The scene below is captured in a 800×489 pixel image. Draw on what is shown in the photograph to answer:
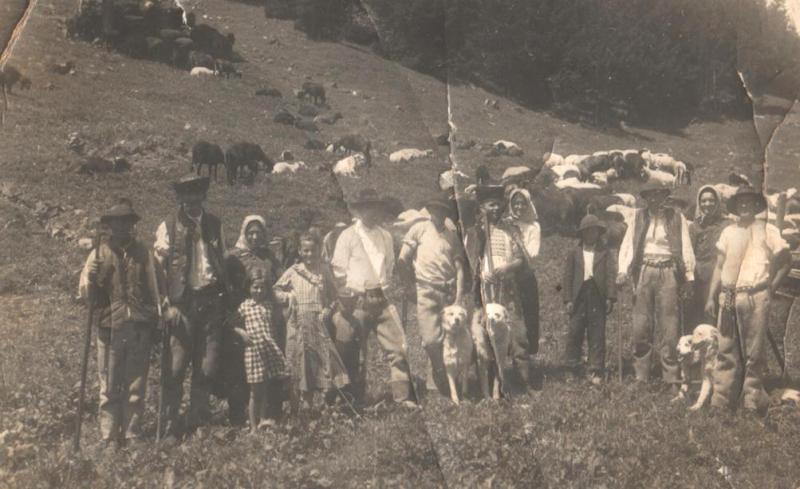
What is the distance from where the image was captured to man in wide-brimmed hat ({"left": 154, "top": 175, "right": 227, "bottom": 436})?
3.62 meters

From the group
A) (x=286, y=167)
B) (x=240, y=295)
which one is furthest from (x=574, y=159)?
(x=240, y=295)

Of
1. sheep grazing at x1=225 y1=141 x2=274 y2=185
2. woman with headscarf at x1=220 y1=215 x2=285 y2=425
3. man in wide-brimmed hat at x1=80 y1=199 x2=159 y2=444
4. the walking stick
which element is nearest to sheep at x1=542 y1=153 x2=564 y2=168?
sheep grazing at x1=225 y1=141 x2=274 y2=185

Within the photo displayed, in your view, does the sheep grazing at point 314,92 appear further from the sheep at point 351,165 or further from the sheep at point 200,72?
the sheep at point 200,72

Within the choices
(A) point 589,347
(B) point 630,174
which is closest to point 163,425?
(A) point 589,347

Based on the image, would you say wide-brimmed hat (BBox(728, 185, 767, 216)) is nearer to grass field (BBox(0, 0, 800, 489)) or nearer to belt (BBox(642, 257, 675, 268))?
grass field (BBox(0, 0, 800, 489))

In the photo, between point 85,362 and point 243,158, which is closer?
point 85,362

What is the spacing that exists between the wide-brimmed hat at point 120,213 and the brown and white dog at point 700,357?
2966mm

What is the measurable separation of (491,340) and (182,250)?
175 centimetres

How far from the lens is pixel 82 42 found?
390cm

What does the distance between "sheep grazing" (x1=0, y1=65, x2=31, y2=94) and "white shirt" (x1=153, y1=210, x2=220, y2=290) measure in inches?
39.9

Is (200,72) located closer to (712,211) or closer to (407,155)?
(407,155)

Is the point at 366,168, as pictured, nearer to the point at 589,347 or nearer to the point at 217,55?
the point at 217,55

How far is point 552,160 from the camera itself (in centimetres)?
505

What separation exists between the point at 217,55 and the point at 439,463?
98.5 inches
